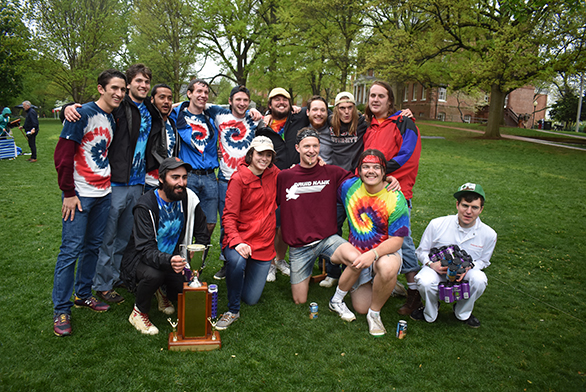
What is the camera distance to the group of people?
3.62 metres

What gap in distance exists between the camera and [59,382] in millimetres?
2914

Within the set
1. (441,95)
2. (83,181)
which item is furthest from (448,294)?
(441,95)

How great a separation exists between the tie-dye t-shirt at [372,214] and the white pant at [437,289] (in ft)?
1.73

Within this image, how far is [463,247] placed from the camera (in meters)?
4.11

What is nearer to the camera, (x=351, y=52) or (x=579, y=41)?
(x=579, y=41)

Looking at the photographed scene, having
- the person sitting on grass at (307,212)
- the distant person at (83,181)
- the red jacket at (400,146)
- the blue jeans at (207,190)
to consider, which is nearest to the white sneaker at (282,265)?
the person sitting on grass at (307,212)

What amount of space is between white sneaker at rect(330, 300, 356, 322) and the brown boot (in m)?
0.61

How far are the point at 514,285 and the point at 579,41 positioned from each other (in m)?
16.8

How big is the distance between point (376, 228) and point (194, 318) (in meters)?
2.01

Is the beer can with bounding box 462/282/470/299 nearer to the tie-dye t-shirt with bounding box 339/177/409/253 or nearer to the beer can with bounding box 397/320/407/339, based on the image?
the beer can with bounding box 397/320/407/339

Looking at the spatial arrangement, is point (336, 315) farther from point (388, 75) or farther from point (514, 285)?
point (388, 75)

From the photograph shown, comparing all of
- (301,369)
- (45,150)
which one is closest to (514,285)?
(301,369)

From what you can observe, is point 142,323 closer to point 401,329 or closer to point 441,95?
point 401,329

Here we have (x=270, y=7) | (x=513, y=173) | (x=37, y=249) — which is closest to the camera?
(x=37, y=249)
